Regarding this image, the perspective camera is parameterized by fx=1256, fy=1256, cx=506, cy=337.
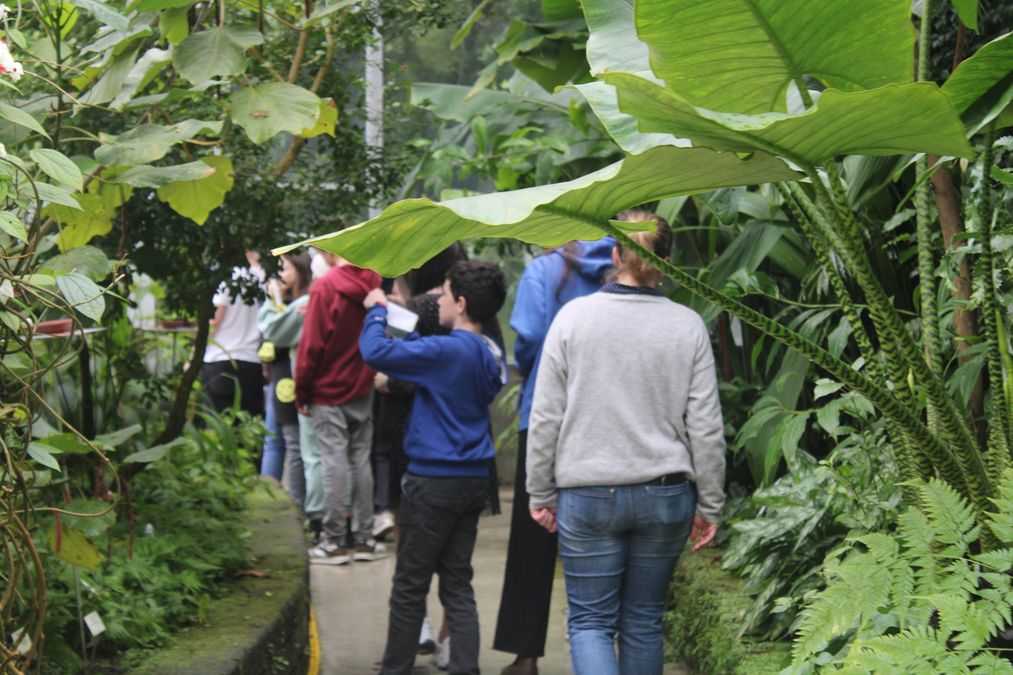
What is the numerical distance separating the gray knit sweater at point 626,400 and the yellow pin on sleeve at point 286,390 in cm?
414

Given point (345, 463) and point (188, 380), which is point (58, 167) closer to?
point (188, 380)

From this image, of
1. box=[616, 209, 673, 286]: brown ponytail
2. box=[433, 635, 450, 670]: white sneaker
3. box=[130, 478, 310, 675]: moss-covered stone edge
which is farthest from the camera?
box=[433, 635, 450, 670]: white sneaker

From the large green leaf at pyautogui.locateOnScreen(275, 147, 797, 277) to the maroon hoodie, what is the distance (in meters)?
4.12

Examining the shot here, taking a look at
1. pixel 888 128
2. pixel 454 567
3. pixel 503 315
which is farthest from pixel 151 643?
pixel 503 315

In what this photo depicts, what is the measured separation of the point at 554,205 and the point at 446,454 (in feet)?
7.88

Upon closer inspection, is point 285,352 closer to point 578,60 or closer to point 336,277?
point 336,277

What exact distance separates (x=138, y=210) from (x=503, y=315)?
543cm

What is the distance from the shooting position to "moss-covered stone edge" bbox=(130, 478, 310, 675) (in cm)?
383

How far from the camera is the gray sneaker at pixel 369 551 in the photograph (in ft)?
24.0

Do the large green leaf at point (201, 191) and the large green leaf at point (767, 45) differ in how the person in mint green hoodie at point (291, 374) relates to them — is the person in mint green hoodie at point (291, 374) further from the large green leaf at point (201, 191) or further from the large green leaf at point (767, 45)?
the large green leaf at point (767, 45)

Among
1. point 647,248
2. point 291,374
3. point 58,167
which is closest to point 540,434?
point 647,248

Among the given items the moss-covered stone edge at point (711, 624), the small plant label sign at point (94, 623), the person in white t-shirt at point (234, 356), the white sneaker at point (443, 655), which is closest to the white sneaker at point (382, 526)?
the person in white t-shirt at point (234, 356)

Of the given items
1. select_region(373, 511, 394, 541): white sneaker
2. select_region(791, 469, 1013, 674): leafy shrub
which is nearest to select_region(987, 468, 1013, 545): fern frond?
select_region(791, 469, 1013, 674): leafy shrub

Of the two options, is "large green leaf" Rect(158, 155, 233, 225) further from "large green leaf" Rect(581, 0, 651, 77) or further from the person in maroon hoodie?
the person in maroon hoodie
